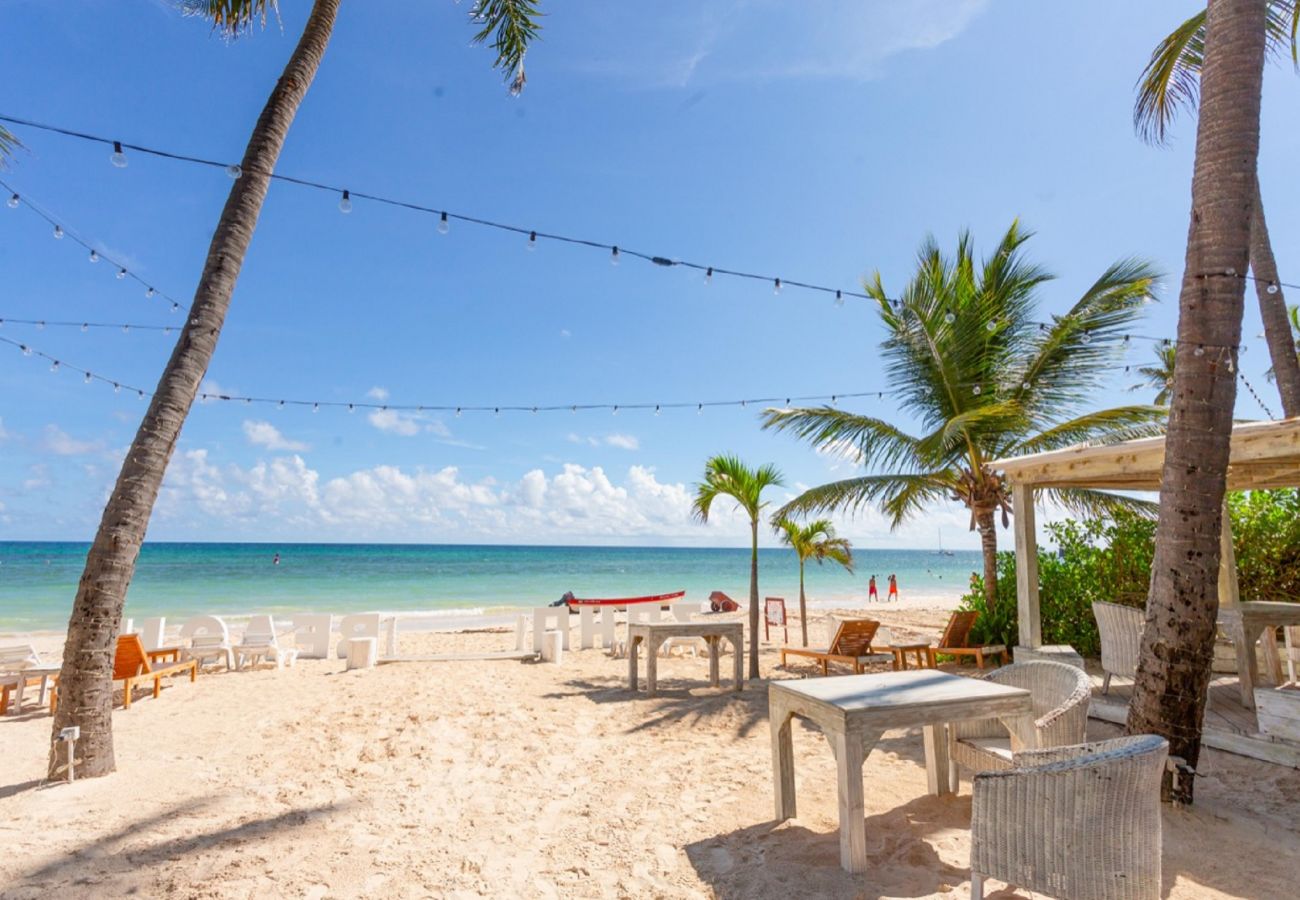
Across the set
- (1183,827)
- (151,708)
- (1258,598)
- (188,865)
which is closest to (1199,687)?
(1183,827)

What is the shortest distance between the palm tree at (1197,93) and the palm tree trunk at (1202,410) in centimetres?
386

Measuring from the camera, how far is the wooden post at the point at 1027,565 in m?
5.93

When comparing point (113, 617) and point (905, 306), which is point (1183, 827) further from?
point (905, 306)

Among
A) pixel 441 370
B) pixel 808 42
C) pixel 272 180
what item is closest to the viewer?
pixel 272 180

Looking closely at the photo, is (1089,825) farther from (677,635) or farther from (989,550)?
(989,550)

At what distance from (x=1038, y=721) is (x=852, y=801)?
900 mm

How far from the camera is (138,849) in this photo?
272 cm

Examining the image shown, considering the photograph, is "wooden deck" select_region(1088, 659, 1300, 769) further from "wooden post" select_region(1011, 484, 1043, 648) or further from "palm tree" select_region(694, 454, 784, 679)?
"palm tree" select_region(694, 454, 784, 679)

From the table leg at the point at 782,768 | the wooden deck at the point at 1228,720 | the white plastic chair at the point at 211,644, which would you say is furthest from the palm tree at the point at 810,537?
the white plastic chair at the point at 211,644

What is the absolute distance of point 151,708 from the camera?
220 inches

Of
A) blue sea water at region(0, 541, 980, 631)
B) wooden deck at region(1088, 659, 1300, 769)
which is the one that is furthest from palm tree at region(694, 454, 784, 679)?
blue sea water at region(0, 541, 980, 631)

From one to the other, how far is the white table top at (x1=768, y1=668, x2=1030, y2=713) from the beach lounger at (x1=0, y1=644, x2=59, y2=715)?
266 inches

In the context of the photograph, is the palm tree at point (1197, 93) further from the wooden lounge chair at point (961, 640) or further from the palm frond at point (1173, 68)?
the wooden lounge chair at point (961, 640)

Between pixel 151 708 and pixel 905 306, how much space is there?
913 centimetres
